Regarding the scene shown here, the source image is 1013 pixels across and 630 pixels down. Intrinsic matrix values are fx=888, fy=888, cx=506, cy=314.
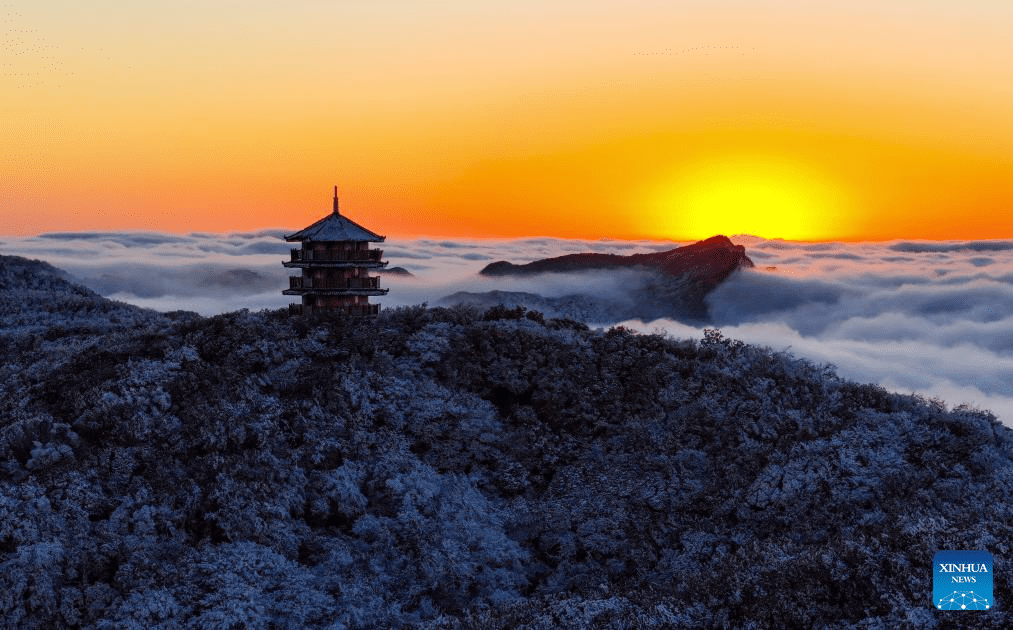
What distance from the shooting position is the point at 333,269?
49000 millimetres

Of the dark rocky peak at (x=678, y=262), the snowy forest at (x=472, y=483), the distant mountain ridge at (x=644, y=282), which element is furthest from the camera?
the dark rocky peak at (x=678, y=262)

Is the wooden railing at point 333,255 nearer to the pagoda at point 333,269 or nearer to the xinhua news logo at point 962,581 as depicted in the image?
the pagoda at point 333,269

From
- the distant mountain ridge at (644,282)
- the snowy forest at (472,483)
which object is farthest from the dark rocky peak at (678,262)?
the snowy forest at (472,483)

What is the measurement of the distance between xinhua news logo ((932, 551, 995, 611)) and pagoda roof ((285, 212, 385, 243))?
32.2m

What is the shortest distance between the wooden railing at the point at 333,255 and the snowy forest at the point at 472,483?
11.6 ft

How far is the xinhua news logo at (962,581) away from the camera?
2786 centimetres

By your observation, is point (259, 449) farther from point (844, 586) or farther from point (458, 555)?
point (844, 586)

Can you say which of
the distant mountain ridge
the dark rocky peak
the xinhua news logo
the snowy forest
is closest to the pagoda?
the snowy forest

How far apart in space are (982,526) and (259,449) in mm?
28240

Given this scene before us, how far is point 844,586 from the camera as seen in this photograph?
29422mm

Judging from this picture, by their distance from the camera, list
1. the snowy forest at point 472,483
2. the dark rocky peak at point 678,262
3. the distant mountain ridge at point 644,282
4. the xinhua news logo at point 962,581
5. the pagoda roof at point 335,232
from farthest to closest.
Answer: the dark rocky peak at point 678,262, the distant mountain ridge at point 644,282, the pagoda roof at point 335,232, the snowy forest at point 472,483, the xinhua news logo at point 962,581

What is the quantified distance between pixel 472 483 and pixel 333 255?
16658 millimetres

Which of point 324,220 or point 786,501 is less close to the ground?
point 324,220

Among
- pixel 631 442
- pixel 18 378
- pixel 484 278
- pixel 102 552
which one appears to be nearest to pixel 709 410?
pixel 631 442
